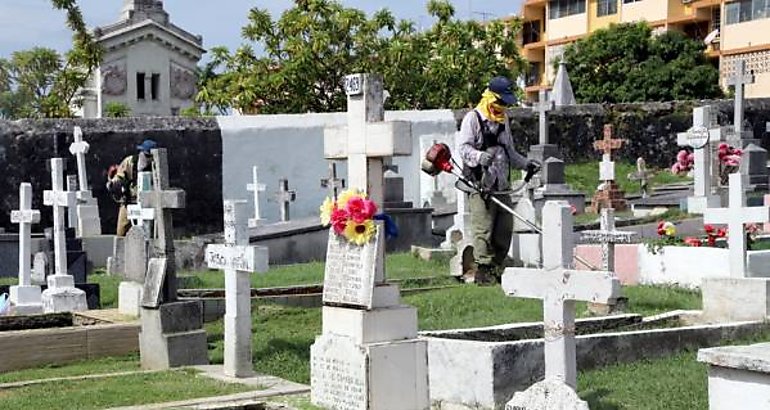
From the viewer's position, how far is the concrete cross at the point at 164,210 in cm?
848

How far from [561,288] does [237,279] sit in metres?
3.21

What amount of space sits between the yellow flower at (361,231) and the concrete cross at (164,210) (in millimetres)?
2479

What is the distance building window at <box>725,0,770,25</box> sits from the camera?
4538 cm

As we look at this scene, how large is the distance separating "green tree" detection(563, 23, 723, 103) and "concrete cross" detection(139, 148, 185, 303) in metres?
36.7

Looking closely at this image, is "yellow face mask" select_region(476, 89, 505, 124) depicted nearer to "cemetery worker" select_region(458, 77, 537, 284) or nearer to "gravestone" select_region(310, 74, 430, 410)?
"cemetery worker" select_region(458, 77, 537, 284)

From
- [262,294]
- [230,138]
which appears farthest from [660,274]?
[230,138]

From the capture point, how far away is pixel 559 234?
521 centimetres

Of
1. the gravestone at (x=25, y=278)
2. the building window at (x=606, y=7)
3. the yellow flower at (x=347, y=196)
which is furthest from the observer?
the building window at (x=606, y=7)

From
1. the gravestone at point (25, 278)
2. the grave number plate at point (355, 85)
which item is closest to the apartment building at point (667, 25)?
the gravestone at point (25, 278)

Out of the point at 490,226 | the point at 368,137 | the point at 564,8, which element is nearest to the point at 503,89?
the point at 490,226

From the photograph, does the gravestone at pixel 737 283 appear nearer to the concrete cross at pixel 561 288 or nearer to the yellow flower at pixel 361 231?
the yellow flower at pixel 361 231

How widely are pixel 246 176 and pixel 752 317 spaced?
1478cm

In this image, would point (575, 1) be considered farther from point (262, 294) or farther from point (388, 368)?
point (388, 368)

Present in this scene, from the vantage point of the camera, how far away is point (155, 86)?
53.2m
